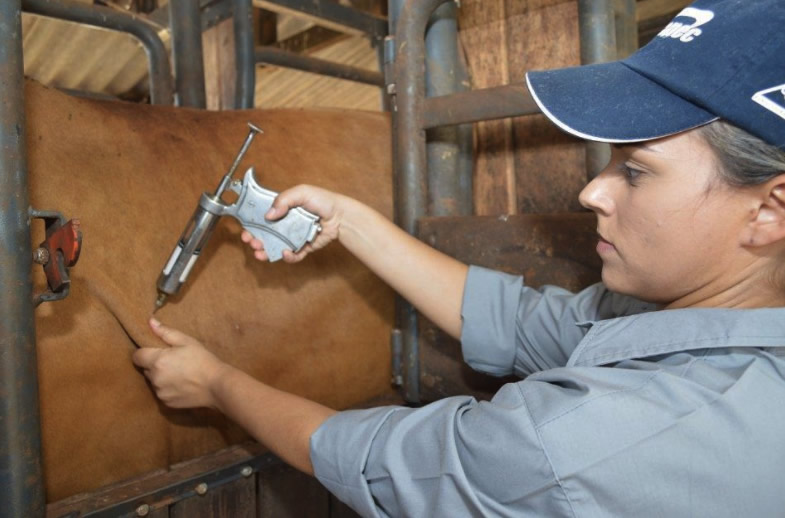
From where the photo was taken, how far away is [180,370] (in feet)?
2.77

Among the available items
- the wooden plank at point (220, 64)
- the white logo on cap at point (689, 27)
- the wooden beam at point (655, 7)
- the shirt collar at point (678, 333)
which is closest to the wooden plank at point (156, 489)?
the shirt collar at point (678, 333)

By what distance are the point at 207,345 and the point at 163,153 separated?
31 centimetres

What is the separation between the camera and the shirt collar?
0.60 m

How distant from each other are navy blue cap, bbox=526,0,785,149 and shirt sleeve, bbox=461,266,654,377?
33 cm

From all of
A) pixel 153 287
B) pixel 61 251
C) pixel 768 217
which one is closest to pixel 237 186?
pixel 153 287

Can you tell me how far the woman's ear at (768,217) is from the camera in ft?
1.93

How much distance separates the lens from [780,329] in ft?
1.97

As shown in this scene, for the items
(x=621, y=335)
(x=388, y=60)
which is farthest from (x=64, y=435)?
(x=388, y=60)

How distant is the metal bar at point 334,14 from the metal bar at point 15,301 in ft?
3.45

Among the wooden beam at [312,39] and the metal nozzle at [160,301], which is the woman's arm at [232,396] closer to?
the metal nozzle at [160,301]

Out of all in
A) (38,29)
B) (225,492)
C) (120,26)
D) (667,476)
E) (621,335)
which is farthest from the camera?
(38,29)

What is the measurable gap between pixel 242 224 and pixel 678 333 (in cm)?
63

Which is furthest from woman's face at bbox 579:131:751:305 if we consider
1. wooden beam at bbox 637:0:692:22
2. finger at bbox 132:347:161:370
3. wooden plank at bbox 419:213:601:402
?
wooden beam at bbox 637:0:692:22

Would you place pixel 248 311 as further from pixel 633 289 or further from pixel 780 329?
pixel 780 329
